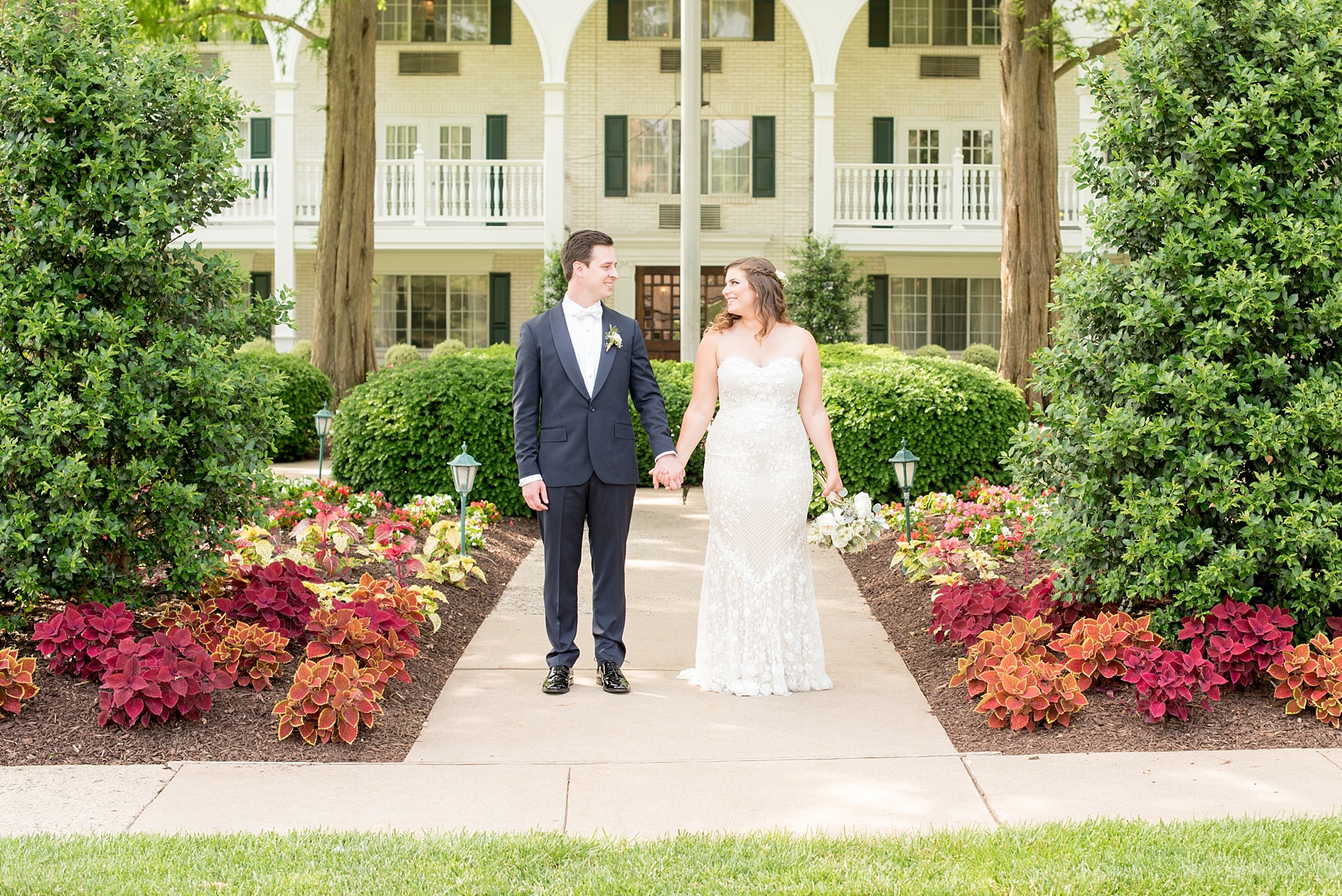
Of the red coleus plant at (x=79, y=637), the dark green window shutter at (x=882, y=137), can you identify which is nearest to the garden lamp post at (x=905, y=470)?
the red coleus plant at (x=79, y=637)

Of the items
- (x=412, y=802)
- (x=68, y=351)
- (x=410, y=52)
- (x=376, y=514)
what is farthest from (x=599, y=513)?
(x=410, y=52)

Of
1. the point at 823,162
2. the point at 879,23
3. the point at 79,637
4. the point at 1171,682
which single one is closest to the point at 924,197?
the point at 823,162

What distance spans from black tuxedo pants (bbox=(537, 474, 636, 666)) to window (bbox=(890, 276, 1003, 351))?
2060cm

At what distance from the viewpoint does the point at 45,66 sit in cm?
523

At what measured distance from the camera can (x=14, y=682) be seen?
4.84m

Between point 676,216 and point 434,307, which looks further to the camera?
point 434,307

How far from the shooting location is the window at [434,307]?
84.1ft

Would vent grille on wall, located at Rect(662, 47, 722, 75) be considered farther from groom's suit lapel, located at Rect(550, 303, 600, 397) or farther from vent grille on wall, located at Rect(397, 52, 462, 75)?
groom's suit lapel, located at Rect(550, 303, 600, 397)

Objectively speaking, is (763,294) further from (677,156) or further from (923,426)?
(677,156)

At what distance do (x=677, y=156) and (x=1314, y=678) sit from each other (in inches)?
822

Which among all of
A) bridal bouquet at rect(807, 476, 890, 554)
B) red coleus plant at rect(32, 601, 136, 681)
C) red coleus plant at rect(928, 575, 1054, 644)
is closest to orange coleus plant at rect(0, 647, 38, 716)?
red coleus plant at rect(32, 601, 136, 681)

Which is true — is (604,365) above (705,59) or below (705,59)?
below

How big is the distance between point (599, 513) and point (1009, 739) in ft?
6.27

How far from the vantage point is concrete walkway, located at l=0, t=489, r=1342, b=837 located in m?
4.05
